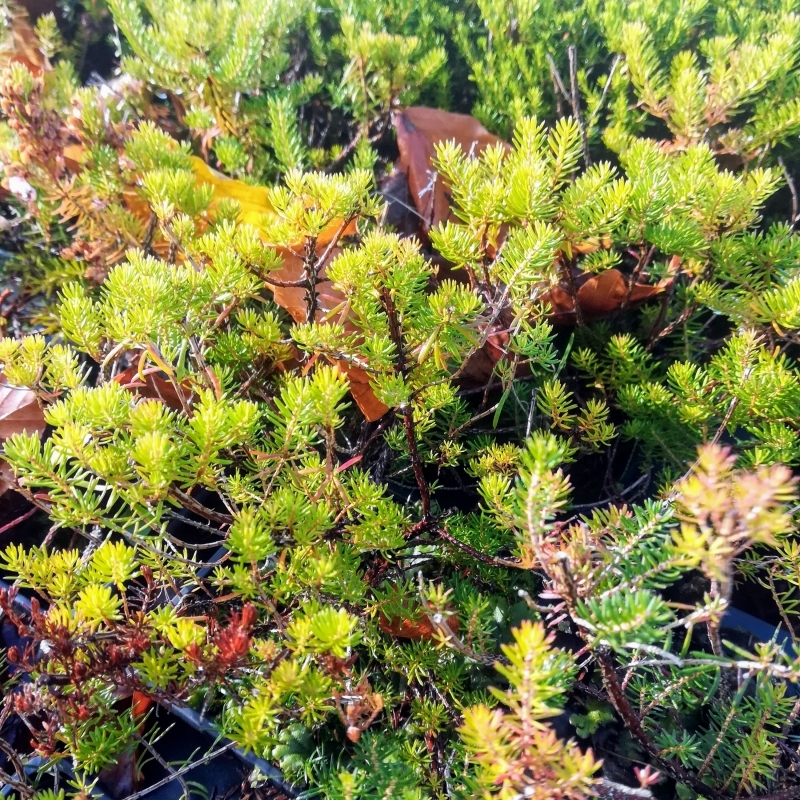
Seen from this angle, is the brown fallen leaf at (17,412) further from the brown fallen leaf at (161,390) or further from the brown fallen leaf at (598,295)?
the brown fallen leaf at (598,295)

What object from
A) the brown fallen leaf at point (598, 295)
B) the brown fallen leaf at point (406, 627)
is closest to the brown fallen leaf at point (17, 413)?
the brown fallen leaf at point (406, 627)

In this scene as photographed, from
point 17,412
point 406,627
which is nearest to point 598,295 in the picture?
point 406,627

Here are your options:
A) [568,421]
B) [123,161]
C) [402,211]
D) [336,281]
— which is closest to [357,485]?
[336,281]

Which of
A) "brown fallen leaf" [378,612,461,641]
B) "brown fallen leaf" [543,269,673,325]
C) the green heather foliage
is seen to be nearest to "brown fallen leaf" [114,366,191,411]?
the green heather foliage

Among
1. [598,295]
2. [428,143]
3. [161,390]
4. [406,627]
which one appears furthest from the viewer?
[428,143]

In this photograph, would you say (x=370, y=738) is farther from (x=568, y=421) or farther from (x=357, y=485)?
(x=568, y=421)

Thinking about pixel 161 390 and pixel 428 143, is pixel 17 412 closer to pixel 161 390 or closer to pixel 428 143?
pixel 161 390

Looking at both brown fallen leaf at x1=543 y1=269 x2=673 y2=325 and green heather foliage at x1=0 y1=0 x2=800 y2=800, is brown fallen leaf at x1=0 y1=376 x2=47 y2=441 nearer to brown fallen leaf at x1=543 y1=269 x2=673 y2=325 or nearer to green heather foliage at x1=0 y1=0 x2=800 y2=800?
green heather foliage at x1=0 y1=0 x2=800 y2=800
